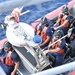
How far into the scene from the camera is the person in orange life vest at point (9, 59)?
3.23 meters

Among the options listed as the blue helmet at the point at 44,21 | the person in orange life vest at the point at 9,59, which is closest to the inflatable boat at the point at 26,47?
the person in orange life vest at the point at 9,59

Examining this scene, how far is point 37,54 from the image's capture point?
2.55 metres

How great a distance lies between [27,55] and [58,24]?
1.82 m

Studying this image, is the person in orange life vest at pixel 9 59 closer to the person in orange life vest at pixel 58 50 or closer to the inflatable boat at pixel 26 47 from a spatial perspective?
the inflatable boat at pixel 26 47

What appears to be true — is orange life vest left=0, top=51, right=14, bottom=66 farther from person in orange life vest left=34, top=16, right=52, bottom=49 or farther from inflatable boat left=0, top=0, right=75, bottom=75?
person in orange life vest left=34, top=16, right=52, bottom=49

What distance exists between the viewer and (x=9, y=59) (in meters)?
3.33

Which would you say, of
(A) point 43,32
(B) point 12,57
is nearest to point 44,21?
(A) point 43,32

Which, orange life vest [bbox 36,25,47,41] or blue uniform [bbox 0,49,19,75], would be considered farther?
orange life vest [bbox 36,25,47,41]

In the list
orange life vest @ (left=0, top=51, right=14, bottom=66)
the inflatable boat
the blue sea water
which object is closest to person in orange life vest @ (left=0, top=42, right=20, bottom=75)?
orange life vest @ (left=0, top=51, right=14, bottom=66)

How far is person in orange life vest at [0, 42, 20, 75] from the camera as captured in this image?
323 cm

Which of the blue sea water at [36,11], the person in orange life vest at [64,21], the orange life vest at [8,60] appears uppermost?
the orange life vest at [8,60]

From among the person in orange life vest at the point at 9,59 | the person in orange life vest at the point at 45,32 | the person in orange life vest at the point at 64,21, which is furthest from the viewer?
the person in orange life vest at the point at 64,21

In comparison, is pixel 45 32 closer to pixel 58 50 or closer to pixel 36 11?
pixel 58 50

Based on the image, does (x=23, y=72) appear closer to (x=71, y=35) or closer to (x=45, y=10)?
(x=71, y=35)
